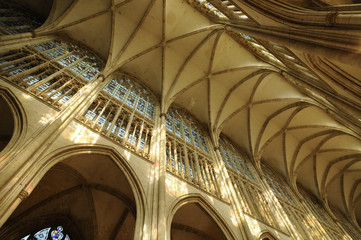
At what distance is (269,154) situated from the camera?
15898mm

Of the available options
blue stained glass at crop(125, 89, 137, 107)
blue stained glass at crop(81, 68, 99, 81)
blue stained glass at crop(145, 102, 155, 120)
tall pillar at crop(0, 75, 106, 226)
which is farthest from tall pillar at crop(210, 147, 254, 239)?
blue stained glass at crop(81, 68, 99, 81)

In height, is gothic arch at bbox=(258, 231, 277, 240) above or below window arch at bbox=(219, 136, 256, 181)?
below

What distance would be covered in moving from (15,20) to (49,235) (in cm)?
913

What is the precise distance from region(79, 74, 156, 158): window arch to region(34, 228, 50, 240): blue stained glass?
3.76 metres

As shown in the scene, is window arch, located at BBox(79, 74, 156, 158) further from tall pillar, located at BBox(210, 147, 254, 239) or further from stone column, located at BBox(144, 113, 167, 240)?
tall pillar, located at BBox(210, 147, 254, 239)

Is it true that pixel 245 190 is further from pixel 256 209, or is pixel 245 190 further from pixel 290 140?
pixel 290 140

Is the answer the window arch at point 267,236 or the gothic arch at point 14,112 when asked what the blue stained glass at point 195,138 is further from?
the gothic arch at point 14,112

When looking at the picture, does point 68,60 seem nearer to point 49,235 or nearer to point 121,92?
point 121,92

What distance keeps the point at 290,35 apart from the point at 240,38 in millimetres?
8495

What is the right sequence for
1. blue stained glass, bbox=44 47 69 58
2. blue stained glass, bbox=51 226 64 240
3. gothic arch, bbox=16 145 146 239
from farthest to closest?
1. blue stained glass, bbox=44 47 69 58
2. blue stained glass, bbox=51 226 64 240
3. gothic arch, bbox=16 145 146 239

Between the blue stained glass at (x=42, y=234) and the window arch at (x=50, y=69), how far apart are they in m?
4.17

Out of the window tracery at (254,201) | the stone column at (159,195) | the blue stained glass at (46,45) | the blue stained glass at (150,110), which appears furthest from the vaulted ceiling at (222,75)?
the stone column at (159,195)

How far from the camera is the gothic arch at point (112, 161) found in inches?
189

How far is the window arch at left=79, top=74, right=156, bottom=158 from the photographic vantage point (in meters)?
7.52
